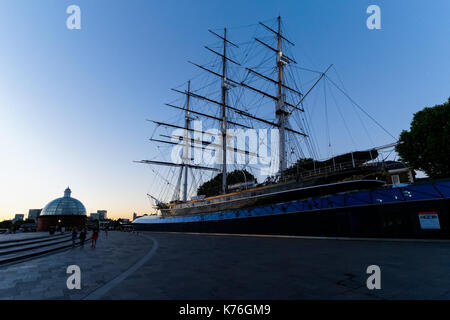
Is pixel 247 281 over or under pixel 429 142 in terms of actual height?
under

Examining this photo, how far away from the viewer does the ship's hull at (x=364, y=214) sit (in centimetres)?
1257

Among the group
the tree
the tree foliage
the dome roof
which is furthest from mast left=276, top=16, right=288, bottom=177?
the dome roof

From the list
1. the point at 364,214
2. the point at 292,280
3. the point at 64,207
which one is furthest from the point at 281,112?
the point at 64,207

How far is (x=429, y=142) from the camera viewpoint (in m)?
20.2

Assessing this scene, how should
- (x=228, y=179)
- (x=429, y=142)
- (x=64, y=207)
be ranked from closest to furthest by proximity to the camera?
(x=429, y=142)
(x=64, y=207)
(x=228, y=179)

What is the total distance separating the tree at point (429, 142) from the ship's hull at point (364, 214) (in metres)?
11.0

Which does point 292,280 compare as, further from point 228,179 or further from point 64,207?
point 64,207

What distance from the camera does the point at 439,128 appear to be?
2039 cm

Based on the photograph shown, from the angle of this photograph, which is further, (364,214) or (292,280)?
(364,214)

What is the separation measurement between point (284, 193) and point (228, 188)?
493 inches

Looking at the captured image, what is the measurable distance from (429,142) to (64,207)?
236 feet

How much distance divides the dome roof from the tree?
6846cm

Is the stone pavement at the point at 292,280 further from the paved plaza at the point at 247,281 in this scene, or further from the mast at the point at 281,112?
the mast at the point at 281,112

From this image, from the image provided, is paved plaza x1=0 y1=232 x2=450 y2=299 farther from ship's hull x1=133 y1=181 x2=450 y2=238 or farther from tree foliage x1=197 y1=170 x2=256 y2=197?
tree foliage x1=197 y1=170 x2=256 y2=197
